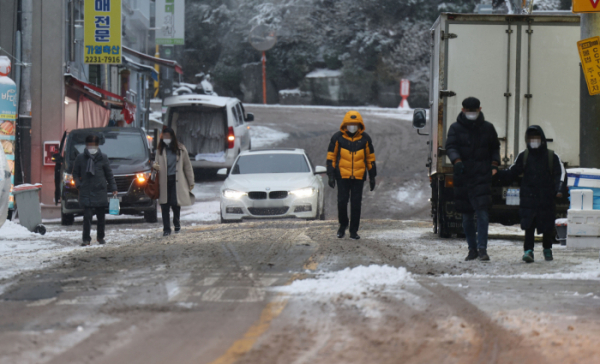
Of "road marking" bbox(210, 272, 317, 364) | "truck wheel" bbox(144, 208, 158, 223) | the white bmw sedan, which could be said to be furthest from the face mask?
"truck wheel" bbox(144, 208, 158, 223)

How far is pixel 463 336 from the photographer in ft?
16.6

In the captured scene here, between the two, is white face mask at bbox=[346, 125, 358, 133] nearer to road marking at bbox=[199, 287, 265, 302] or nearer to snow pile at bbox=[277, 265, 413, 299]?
snow pile at bbox=[277, 265, 413, 299]

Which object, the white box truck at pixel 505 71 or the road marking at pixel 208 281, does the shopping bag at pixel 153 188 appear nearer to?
the white box truck at pixel 505 71

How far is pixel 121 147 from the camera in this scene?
16578 millimetres

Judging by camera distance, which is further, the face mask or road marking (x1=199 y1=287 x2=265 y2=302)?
the face mask

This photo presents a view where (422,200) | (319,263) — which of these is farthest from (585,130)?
(422,200)

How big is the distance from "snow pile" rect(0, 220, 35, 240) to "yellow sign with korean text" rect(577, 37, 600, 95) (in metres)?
8.07

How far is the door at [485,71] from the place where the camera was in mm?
11297

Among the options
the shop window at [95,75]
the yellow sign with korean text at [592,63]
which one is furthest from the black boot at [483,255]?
the shop window at [95,75]

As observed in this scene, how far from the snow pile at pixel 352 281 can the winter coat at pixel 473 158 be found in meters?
1.62

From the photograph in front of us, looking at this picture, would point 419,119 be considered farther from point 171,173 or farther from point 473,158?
point 473,158

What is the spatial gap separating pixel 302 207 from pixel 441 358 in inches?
383

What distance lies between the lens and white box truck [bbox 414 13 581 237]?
11250mm

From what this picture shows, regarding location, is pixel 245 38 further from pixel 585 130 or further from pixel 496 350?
pixel 496 350
